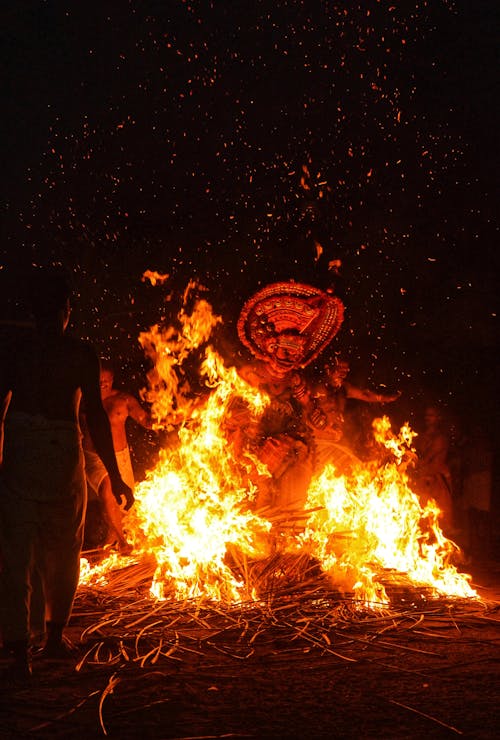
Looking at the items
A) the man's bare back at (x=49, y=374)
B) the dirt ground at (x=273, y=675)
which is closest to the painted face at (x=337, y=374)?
the dirt ground at (x=273, y=675)

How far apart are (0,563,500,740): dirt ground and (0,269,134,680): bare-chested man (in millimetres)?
329

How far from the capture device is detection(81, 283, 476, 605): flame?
18.7 ft

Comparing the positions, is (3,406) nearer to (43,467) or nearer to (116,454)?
(43,467)

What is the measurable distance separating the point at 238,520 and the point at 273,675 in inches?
87.7

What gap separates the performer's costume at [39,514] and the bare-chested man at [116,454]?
3343 mm

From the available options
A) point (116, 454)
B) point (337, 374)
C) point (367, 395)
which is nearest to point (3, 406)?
point (116, 454)

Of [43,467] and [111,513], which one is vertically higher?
Answer: [43,467]

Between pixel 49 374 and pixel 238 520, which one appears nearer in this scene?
pixel 49 374

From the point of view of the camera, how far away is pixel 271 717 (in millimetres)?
3273

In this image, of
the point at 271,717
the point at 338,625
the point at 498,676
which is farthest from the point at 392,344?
the point at 271,717

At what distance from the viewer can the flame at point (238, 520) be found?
224 inches

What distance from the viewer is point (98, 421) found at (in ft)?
14.0

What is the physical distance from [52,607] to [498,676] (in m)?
2.33

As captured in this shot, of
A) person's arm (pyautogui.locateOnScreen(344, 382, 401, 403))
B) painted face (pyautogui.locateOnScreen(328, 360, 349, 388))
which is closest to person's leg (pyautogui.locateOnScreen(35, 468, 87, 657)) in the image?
painted face (pyautogui.locateOnScreen(328, 360, 349, 388))
